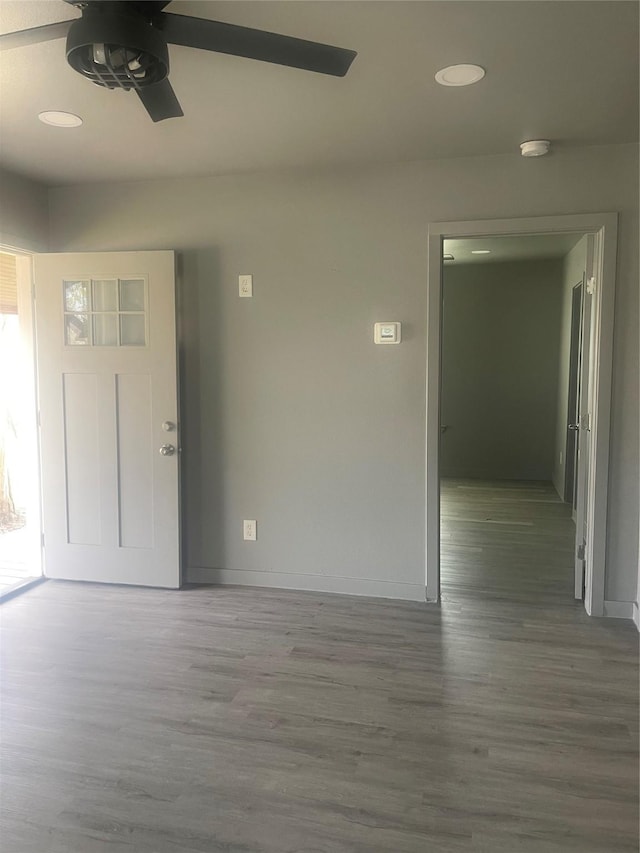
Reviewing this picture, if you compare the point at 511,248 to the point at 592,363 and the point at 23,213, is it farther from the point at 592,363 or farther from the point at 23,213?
the point at 23,213

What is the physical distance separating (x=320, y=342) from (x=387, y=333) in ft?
1.29

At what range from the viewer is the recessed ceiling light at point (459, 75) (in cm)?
227

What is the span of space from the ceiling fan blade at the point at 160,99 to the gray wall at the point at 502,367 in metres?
5.53

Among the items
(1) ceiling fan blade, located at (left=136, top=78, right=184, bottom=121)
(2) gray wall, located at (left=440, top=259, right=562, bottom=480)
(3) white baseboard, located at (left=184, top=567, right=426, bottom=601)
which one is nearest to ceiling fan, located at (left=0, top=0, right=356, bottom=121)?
(1) ceiling fan blade, located at (left=136, top=78, right=184, bottom=121)

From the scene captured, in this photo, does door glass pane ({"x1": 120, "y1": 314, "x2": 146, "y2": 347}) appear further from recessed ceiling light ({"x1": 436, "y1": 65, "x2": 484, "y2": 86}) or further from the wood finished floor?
recessed ceiling light ({"x1": 436, "y1": 65, "x2": 484, "y2": 86})

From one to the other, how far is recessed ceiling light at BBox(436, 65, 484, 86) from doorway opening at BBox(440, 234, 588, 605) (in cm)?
358

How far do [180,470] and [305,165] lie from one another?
1907 millimetres

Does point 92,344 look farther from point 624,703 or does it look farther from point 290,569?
point 624,703

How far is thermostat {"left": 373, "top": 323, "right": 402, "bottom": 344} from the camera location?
11.4 feet

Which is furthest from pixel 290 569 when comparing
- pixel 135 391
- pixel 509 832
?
pixel 509 832

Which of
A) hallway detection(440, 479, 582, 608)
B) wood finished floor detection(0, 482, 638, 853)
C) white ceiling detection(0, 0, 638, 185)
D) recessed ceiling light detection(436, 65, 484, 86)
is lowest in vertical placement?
wood finished floor detection(0, 482, 638, 853)

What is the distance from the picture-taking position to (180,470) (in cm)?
377

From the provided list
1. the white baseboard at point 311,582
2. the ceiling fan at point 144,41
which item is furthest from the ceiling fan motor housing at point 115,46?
the white baseboard at point 311,582

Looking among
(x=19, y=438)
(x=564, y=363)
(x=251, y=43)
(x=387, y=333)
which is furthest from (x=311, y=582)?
(x=564, y=363)
